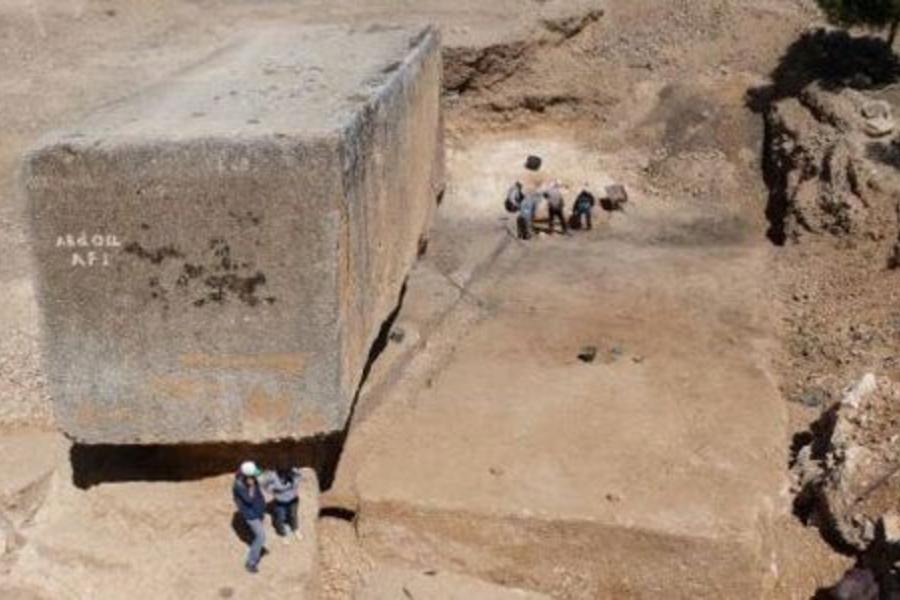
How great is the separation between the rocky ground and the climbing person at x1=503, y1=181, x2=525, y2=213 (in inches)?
12.2

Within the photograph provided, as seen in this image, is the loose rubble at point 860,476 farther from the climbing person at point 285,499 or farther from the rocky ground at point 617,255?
the climbing person at point 285,499

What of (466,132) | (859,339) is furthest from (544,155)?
(859,339)

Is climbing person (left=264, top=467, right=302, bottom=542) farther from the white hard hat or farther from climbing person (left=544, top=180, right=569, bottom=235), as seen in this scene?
climbing person (left=544, top=180, right=569, bottom=235)

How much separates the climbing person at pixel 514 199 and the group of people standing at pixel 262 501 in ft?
24.4

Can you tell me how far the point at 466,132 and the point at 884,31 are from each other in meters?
6.79

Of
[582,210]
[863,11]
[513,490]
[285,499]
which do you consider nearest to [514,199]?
[582,210]

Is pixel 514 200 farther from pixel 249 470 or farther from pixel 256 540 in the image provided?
pixel 256 540

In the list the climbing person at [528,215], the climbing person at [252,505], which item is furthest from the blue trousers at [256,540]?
the climbing person at [528,215]

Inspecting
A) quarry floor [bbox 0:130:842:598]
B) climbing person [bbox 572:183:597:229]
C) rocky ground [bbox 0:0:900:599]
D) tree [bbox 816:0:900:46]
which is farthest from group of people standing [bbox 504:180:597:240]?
tree [bbox 816:0:900:46]

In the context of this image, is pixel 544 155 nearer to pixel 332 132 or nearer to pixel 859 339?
pixel 859 339

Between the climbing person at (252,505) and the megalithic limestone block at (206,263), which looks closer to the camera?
the megalithic limestone block at (206,263)

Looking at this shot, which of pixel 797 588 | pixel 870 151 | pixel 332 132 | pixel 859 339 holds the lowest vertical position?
pixel 797 588

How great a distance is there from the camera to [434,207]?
15117mm

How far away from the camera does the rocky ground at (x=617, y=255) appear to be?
9211 millimetres
